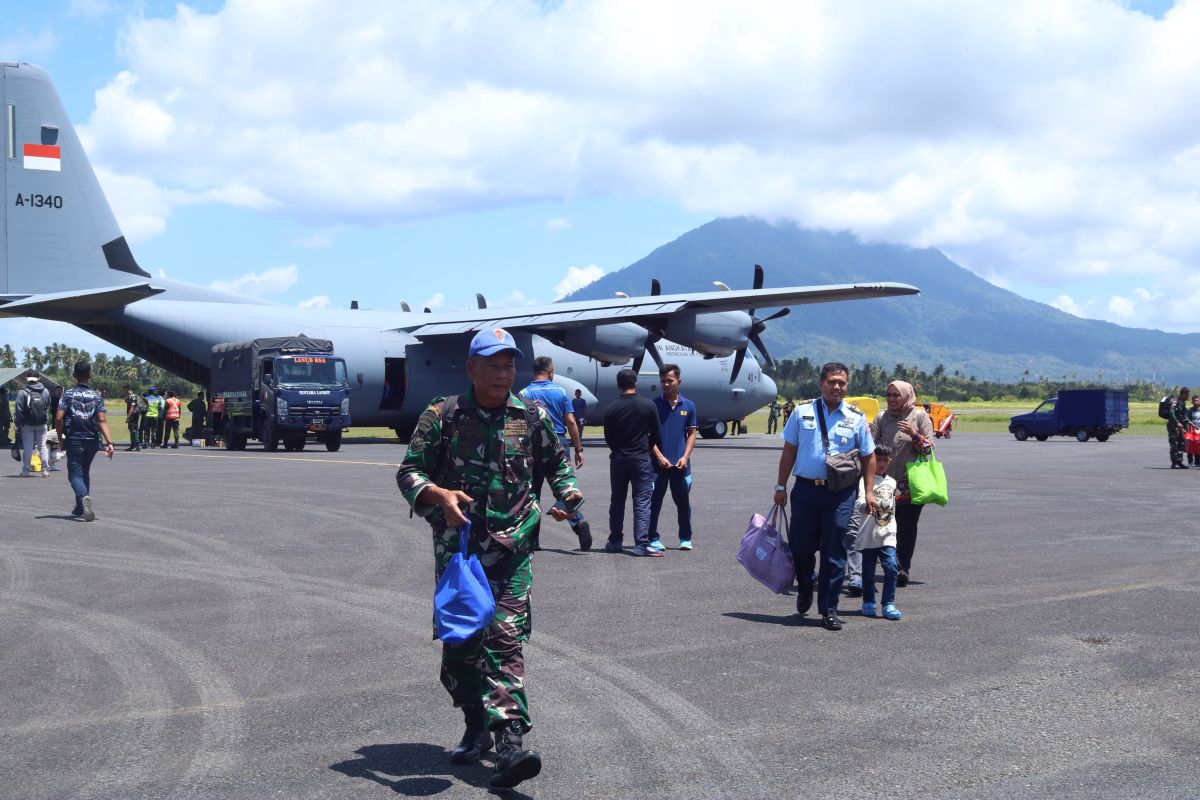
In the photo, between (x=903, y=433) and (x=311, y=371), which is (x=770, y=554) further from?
(x=311, y=371)

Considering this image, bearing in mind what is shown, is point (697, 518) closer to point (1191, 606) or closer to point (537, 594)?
point (537, 594)

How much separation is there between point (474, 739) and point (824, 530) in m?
4.08

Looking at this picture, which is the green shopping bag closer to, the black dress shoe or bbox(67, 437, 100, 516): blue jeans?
the black dress shoe

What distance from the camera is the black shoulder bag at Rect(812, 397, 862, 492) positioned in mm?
8680

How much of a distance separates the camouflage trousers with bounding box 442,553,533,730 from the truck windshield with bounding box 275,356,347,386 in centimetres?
2617

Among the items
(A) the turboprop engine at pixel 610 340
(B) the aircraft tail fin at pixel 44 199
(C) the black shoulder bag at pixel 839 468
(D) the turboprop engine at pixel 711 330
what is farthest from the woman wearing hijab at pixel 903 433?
(B) the aircraft tail fin at pixel 44 199

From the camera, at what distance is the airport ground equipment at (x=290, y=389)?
30.6 m

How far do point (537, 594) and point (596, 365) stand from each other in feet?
96.4

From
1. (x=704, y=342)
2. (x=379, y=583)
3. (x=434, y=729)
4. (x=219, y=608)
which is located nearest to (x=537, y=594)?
(x=379, y=583)

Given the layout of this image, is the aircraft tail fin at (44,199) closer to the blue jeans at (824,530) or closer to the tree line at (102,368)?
the blue jeans at (824,530)

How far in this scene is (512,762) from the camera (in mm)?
4934

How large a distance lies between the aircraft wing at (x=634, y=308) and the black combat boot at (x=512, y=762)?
27.2 metres

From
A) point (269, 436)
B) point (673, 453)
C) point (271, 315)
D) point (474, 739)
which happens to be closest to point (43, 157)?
point (271, 315)

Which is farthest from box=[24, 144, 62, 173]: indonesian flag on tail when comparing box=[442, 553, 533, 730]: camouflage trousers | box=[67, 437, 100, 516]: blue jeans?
box=[442, 553, 533, 730]: camouflage trousers
